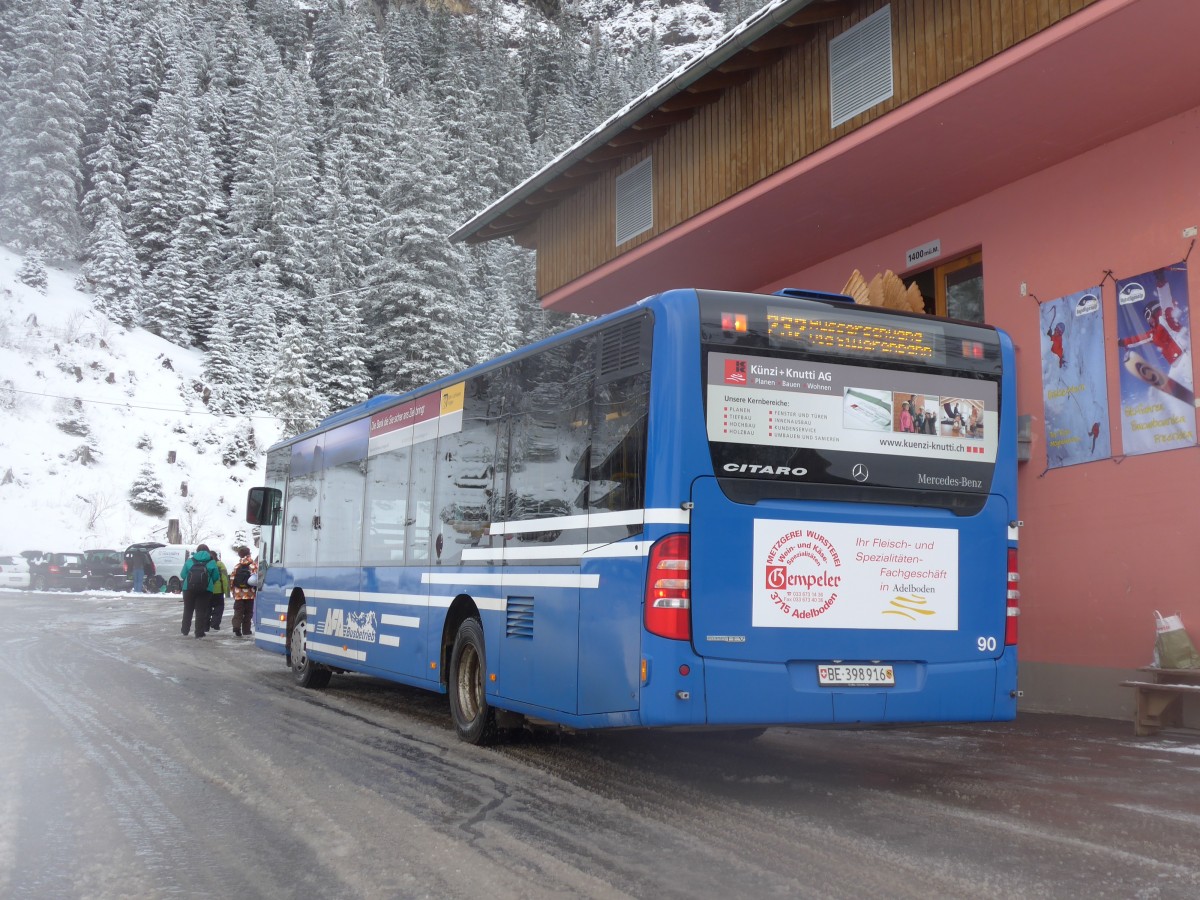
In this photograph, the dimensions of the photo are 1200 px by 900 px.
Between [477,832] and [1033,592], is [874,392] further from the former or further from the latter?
[1033,592]

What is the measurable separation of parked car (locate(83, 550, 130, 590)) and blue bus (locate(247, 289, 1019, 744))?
3813 centimetres

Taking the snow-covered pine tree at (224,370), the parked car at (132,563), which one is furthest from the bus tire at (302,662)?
the snow-covered pine tree at (224,370)

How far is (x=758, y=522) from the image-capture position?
6508 mm

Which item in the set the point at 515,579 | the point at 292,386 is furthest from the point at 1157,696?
the point at 292,386

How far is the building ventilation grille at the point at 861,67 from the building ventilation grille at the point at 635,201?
164 inches

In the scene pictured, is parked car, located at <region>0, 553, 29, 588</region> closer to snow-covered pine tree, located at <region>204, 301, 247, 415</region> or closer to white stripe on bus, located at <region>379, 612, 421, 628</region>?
snow-covered pine tree, located at <region>204, 301, 247, 415</region>

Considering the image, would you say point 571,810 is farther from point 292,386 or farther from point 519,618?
point 292,386

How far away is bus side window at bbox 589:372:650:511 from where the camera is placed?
21.6 feet

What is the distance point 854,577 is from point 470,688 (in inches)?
139

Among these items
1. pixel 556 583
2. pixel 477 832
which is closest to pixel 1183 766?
pixel 556 583

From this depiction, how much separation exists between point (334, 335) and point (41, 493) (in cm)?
1903

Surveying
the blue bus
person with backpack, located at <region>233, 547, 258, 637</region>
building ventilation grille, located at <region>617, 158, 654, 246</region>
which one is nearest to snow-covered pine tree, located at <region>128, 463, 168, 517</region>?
person with backpack, located at <region>233, 547, 258, 637</region>

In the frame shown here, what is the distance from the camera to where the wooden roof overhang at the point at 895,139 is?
9.42 metres

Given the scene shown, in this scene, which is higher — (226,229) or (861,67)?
(226,229)
